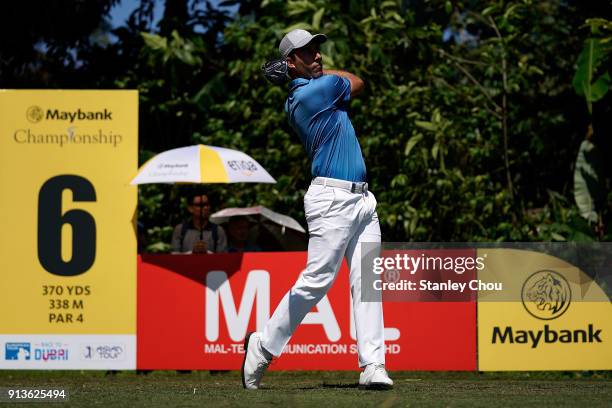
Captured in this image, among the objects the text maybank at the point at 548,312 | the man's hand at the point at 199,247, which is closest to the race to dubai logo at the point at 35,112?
the man's hand at the point at 199,247

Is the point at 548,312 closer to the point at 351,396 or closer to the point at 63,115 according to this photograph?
the point at 351,396

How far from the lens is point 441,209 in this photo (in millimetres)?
13742

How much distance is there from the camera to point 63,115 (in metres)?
10.0

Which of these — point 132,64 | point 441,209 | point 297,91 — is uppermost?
point 132,64

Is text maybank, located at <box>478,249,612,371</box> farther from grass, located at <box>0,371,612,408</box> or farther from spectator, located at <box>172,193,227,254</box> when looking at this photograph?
spectator, located at <box>172,193,227,254</box>

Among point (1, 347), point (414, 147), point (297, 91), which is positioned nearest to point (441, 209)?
point (414, 147)

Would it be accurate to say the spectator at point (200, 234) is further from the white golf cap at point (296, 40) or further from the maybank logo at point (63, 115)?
the white golf cap at point (296, 40)

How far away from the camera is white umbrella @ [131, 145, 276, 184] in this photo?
1122cm

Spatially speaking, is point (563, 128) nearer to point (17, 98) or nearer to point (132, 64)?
point (132, 64)

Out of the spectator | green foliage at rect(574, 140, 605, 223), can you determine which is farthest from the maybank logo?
green foliage at rect(574, 140, 605, 223)

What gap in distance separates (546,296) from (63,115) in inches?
174

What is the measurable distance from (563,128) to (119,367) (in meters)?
7.14

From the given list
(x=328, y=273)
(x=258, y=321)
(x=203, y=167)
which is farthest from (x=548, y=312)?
(x=328, y=273)

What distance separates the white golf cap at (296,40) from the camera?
7109mm
